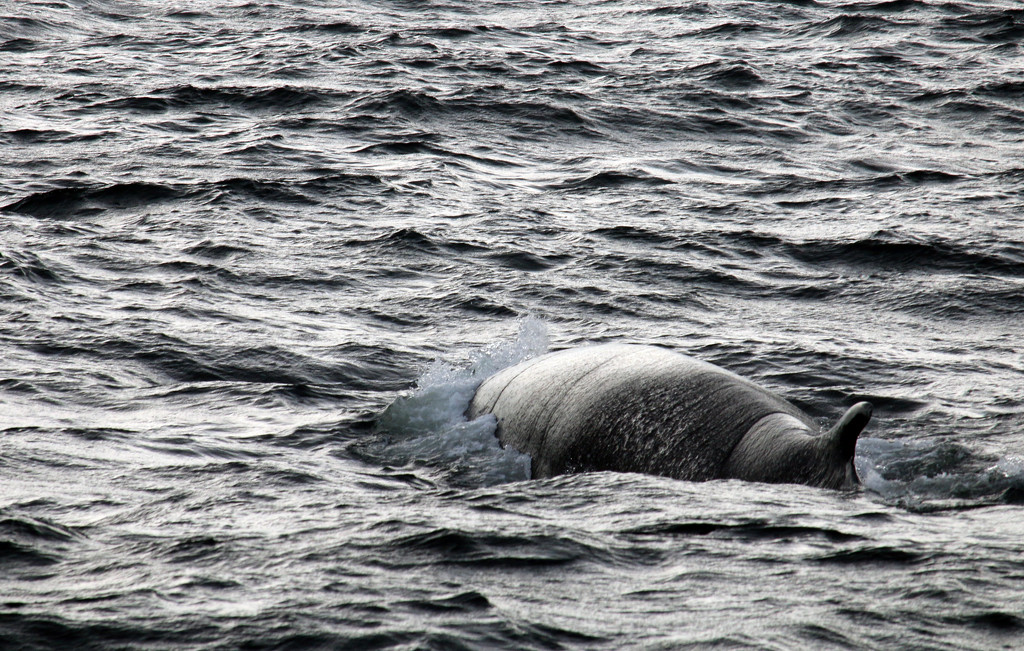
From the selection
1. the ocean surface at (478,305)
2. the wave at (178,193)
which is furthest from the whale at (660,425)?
the wave at (178,193)

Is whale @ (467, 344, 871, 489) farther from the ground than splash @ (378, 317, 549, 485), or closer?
farther from the ground

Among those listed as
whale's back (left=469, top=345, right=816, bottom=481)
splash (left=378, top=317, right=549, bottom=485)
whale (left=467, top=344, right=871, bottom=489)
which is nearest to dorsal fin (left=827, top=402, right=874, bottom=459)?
whale (left=467, top=344, right=871, bottom=489)

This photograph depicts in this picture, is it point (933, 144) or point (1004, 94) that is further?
point (1004, 94)

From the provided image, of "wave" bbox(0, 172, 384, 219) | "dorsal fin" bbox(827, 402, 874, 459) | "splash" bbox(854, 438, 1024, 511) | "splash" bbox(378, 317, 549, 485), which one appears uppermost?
"dorsal fin" bbox(827, 402, 874, 459)

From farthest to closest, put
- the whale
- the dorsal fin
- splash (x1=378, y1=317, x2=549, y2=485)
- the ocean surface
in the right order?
splash (x1=378, y1=317, x2=549, y2=485), the whale, the dorsal fin, the ocean surface

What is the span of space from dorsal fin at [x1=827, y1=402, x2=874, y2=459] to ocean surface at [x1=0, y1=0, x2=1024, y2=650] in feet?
0.85

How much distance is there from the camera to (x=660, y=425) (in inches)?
271

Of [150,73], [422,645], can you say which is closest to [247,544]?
[422,645]

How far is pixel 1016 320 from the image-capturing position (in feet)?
36.1

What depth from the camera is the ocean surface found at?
491 cm

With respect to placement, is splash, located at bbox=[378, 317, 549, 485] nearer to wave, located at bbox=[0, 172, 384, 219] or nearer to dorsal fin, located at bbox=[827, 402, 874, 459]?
dorsal fin, located at bbox=[827, 402, 874, 459]

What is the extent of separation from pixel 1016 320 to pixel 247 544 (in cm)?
787

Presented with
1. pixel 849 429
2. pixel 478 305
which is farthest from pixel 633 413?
pixel 478 305

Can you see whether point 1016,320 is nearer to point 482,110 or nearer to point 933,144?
point 933,144
